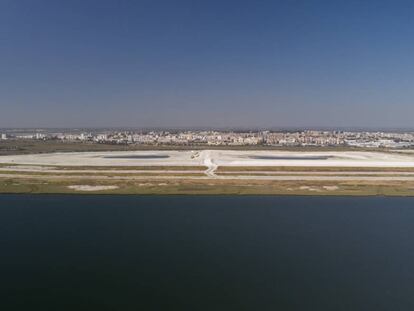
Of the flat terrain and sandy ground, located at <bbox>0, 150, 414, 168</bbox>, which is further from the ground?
sandy ground, located at <bbox>0, 150, 414, 168</bbox>

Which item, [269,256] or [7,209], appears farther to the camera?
[7,209]

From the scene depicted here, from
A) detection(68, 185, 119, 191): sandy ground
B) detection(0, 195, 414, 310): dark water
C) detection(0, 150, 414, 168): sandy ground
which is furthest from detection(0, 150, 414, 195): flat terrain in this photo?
detection(0, 195, 414, 310): dark water

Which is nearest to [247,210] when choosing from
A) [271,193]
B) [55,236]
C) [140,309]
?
[271,193]

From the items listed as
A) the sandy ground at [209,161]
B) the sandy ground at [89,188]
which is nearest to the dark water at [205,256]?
the sandy ground at [89,188]

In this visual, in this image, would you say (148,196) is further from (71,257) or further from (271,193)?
(71,257)

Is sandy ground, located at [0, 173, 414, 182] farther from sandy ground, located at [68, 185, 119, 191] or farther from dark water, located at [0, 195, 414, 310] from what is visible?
dark water, located at [0, 195, 414, 310]

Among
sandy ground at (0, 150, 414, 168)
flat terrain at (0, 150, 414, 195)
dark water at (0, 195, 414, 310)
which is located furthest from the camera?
sandy ground at (0, 150, 414, 168)

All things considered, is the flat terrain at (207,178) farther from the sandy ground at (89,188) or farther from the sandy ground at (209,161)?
the sandy ground at (209,161)

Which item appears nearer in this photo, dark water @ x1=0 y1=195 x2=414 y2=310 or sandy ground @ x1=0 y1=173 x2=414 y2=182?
dark water @ x1=0 y1=195 x2=414 y2=310

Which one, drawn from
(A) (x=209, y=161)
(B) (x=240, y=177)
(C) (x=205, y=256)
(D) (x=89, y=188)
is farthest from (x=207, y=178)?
(C) (x=205, y=256)
